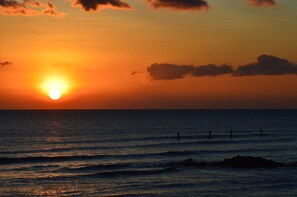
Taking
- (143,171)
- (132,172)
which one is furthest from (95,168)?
(143,171)

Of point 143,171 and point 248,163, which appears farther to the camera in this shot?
point 248,163

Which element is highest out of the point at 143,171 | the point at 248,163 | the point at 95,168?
the point at 95,168

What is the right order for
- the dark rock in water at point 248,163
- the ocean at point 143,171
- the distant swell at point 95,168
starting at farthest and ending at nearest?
the dark rock in water at point 248,163 < the distant swell at point 95,168 < the ocean at point 143,171

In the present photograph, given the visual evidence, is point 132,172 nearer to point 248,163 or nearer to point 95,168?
point 95,168

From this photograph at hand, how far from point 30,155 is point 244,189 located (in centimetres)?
3444

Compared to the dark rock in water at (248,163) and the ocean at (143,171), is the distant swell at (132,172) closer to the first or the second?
the ocean at (143,171)

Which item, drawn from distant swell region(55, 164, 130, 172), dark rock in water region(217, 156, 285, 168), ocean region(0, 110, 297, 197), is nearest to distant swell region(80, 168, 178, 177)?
ocean region(0, 110, 297, 197)

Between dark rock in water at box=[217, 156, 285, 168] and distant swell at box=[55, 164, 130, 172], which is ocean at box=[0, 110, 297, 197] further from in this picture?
dark rock in water at box=[217, 156, 285, 168]

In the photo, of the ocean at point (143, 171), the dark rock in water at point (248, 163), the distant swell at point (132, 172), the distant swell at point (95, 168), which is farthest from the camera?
the dark rock in water at point (248, 163)

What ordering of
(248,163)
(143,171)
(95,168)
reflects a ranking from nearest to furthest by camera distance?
(143,171), (95,168), (248,163)

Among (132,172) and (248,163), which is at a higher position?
(132,172)

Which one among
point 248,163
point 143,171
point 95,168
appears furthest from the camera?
point 248,163

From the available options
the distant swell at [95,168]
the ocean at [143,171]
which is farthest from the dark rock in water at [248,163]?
the distant swell at [95,168]

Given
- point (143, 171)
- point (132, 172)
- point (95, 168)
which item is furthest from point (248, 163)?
point (95, 168)
